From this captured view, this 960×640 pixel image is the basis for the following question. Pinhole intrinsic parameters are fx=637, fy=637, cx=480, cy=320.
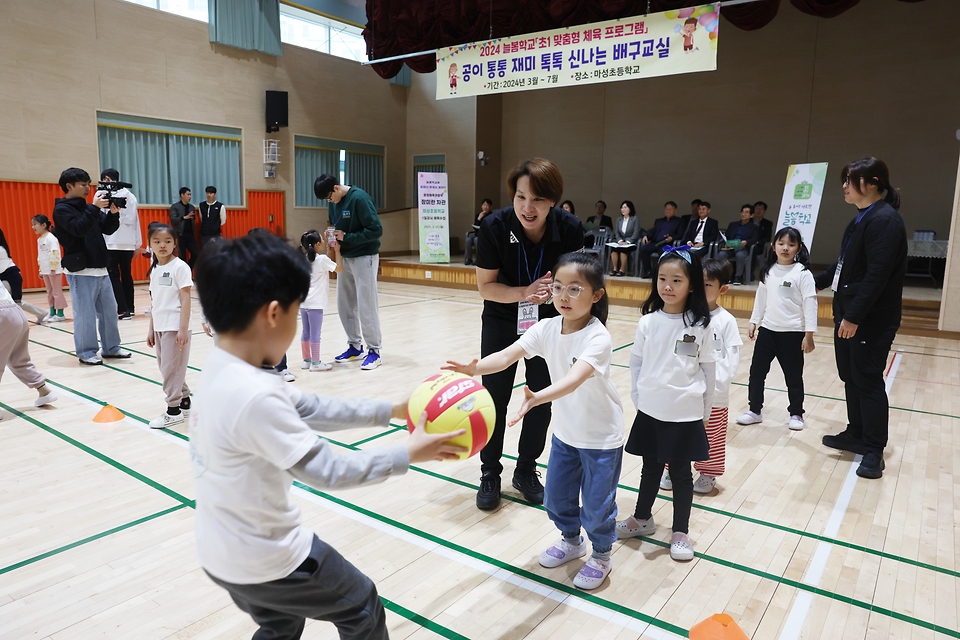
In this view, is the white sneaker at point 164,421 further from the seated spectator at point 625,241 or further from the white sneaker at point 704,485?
the seated spectator at point 625,241

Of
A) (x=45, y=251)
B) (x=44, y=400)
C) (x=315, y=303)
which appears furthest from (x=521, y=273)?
(x=45, y=251)

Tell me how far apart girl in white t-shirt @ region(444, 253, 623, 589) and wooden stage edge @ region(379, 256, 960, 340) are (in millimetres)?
7288

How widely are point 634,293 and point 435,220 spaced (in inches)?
171

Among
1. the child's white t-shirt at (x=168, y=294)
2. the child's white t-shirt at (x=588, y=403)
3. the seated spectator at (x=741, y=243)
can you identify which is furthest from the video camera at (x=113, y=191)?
the seated spectator at (x=741, y=243)

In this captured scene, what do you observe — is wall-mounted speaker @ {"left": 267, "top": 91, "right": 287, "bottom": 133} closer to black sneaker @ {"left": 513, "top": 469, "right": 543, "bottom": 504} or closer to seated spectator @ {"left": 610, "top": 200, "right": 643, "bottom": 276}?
seated spectator @ {"left": 610, "top": 200, "right": 643, "bottom": 276}

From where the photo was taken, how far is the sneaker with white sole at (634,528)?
2791 mm

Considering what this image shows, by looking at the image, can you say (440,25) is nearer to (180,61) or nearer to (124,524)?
(180,61)

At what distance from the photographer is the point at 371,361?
5766 millimetres

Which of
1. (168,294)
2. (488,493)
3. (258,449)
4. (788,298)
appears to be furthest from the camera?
(788,298)

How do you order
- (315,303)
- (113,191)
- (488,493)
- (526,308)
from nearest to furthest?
(526,308)
(488,493)
(315,303)
(113,191)

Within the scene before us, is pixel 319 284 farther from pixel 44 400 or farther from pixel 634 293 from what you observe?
pixel 634 293

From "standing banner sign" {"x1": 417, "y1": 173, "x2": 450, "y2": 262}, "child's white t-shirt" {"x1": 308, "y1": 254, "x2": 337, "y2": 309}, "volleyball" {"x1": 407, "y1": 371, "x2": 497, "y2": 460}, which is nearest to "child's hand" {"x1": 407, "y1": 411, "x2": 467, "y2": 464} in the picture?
"volleyball" {"x1": 407, "y1": 371, "x2": 497, "y2": 460}

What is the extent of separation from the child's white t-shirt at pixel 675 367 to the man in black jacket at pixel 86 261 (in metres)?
4.86

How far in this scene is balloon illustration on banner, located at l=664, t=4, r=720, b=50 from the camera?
740 cm
